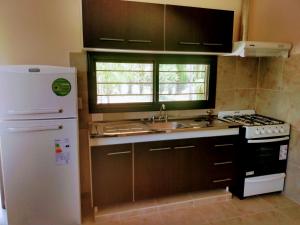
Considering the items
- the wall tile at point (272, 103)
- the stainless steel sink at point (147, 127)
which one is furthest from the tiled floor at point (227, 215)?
the wall tile at point (272, 103)

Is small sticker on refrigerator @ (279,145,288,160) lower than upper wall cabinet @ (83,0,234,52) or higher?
lower

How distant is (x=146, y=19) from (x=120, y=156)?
1.40 m

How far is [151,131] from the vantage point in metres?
2.39

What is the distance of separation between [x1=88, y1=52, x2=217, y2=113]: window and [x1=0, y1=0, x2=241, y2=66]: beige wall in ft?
0.98

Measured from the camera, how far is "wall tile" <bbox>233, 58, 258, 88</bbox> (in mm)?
3133

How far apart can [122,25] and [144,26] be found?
225mm

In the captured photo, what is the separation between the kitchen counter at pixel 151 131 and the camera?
2.29 m

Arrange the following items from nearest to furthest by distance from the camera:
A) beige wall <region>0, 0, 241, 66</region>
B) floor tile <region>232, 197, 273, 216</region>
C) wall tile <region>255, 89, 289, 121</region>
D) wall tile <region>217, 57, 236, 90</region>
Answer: beige wall <region>0, 0, 241, 66</region>, floor tile <region>232, 197, 273, 216</region>, wall tile <region>255, 89, 289, 121</region>, wall tile <region>217, 57, 236, 90</region>

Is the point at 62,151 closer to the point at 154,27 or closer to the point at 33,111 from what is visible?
the point at 33,111


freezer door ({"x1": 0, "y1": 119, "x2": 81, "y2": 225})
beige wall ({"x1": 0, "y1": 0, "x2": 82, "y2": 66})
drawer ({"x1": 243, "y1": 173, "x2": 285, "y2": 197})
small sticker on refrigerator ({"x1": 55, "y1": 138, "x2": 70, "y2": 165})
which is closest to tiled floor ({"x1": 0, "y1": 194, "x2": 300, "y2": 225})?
drawer ({"x1": 243, "y1": 173, "x2": 285, "y2": 197})

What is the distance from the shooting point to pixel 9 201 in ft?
6.93

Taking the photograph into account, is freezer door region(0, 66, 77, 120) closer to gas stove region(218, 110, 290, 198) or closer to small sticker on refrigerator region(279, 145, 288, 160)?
gas stove region(218, 110, 290, 198)

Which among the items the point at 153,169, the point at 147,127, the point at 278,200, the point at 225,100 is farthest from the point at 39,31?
the point at 278,200

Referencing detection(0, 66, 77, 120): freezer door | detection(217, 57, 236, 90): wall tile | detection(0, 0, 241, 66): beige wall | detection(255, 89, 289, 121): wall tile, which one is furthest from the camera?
detection(217, 57, 236, 90): wall tile
